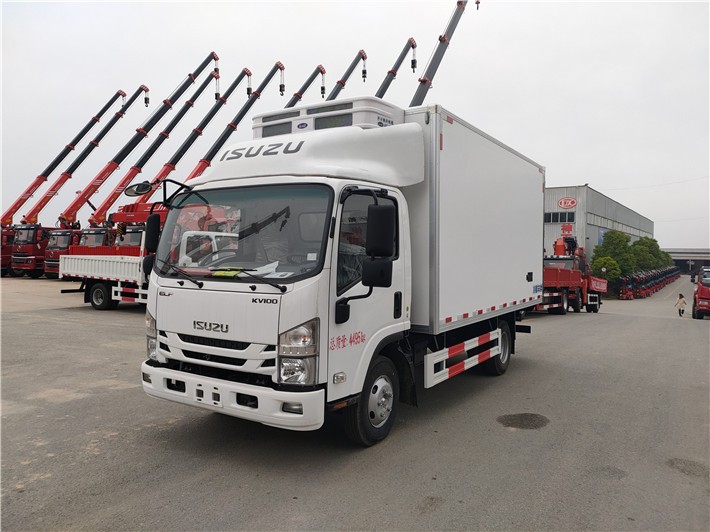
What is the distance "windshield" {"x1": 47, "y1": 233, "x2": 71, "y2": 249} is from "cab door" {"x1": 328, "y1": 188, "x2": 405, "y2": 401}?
84.7 ft

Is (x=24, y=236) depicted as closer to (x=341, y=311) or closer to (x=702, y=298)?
(x=341, y=311)

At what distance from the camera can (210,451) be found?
15.5 feet

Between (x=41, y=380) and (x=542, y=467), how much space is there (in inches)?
265

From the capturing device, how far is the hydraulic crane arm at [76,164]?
128 ft

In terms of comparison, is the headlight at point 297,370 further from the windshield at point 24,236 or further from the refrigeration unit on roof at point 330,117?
the windshield at point 24,236

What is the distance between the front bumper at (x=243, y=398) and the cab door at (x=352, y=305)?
27 cm

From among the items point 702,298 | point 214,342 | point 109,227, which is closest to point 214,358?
point 214,342

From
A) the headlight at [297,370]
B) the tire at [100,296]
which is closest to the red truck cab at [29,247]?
the tire at [100,296]

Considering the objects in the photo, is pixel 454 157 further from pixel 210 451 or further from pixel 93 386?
pixel 93 386

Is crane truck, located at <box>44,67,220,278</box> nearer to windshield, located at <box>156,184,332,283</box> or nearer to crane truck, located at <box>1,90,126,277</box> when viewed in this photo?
crane truck, located at <box>1,90,126,277</box>

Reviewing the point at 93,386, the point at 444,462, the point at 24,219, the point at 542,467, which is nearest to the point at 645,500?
the point at 542,467

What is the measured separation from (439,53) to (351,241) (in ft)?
95.1

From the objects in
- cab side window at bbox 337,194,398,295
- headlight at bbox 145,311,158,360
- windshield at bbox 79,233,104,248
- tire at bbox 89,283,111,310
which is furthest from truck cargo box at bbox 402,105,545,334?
windshield at bbox 79,233,104,248

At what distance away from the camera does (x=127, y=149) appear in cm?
3859
